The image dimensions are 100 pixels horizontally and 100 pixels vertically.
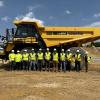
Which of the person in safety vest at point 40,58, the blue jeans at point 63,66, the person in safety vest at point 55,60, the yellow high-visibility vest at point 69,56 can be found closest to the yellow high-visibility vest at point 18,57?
the person in safety vest at point 40,58

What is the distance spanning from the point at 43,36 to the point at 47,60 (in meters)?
2.08

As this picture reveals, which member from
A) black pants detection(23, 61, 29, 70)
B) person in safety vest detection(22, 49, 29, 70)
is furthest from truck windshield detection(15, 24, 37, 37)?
black pants detection(23, 61, 29, 70)

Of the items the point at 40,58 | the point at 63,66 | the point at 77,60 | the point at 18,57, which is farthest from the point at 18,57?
the point at 77,60

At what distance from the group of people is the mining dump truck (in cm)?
99

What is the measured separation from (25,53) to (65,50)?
3.09 meters

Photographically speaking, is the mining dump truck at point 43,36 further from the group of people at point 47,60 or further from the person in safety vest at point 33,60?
the person in safety vest at point 33,60

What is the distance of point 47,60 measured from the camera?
24.9 metres

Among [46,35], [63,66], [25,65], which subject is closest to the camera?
[63,66]

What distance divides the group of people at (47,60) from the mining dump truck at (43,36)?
989 mm

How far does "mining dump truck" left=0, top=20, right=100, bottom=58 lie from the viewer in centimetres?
2592

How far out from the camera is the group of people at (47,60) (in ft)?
80.7

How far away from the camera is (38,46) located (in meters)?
26.3

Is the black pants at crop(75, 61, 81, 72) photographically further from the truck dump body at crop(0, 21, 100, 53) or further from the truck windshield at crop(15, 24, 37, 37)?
the truck windshield at crop(15, 24, 37, 37)

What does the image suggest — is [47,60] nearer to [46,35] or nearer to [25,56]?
[25,56]
